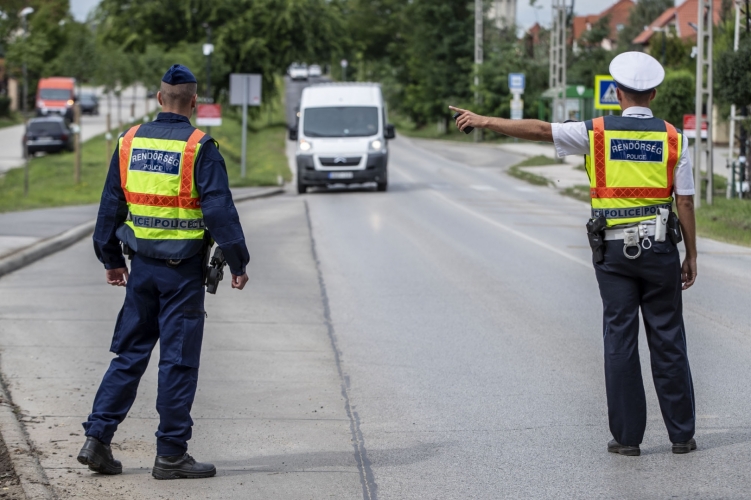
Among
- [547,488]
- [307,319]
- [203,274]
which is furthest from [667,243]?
[307,319]

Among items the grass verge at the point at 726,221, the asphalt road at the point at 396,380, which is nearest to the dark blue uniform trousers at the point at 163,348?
the asphalt road at the point at 396,380

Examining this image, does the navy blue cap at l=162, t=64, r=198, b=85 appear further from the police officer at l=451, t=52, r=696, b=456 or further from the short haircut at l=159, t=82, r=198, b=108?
the police officer at l=451, t=52, r=696, b=456

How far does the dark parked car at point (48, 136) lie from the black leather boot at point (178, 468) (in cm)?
4235

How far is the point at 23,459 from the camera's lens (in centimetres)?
532

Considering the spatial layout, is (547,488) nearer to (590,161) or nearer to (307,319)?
(590,161)

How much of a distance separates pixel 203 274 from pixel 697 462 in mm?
2509

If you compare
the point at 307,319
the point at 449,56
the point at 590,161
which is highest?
the point at 449,56

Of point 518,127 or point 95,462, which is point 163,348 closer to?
point 95,462

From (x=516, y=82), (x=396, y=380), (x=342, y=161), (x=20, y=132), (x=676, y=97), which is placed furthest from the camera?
(x=20, y=132)

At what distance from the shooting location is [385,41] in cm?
10019

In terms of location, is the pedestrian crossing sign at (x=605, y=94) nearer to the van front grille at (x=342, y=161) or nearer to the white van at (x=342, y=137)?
the white van at (x=342, y=137)

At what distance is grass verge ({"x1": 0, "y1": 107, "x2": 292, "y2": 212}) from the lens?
26.7m

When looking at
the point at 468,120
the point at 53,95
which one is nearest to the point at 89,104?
the point at 53,95

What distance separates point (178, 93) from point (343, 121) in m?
24.4
